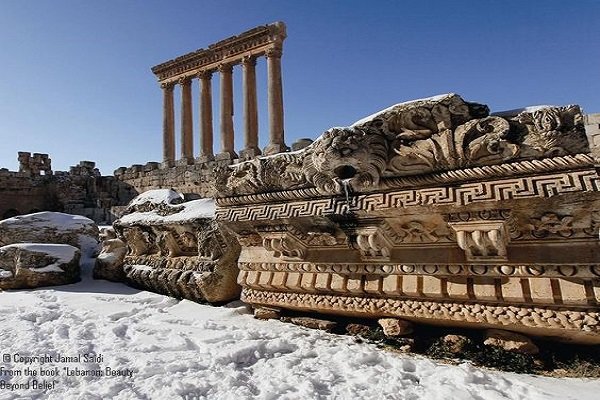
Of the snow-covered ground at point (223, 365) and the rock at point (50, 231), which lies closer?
the snow-covered ground at point (223, 365)

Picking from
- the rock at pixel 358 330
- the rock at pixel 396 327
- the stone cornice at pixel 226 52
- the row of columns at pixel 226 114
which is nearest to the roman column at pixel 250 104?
the row of columns at pixel 226 114

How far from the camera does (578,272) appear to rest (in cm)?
208

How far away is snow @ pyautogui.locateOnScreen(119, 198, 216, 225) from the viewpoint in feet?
14.0

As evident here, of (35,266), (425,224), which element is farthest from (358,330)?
(35,266)

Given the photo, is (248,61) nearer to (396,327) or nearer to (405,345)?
(396,327)

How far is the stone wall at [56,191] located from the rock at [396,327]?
56.9 ft

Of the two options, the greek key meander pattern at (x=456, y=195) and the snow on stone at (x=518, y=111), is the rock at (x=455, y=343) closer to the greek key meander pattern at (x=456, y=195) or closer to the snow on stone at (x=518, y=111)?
the greek key meander pattern at (x=456, y=195)

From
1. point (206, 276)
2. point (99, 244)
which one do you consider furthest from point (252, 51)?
point (206, 276)

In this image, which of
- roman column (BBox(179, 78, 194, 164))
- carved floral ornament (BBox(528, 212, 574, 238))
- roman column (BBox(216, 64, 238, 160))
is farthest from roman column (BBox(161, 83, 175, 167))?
carved floral ornament (BBox(528, 212, 574, 238))

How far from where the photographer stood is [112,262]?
18.0 feet

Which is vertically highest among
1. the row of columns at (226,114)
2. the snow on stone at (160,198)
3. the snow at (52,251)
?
the row of columns at (226,114)

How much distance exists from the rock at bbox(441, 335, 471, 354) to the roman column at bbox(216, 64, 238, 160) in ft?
54.7

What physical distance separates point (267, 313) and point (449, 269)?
1.73 metres

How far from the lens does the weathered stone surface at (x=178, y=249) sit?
13.1 feet
